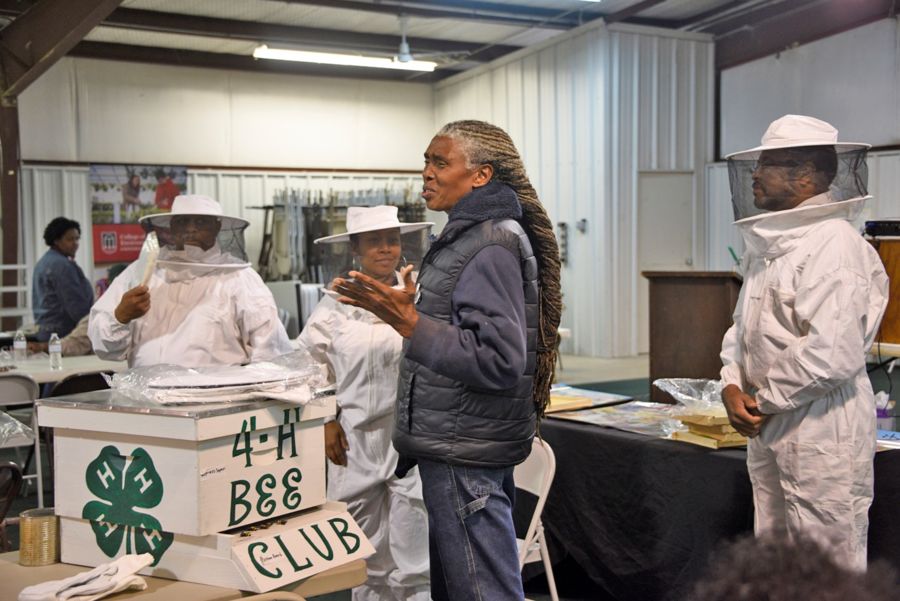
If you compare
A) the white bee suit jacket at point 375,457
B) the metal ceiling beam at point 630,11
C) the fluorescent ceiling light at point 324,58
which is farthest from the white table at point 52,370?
the metal ceiling beam at point 630,11

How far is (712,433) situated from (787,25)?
30.4 ft

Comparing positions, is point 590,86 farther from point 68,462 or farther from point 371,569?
point 68,462

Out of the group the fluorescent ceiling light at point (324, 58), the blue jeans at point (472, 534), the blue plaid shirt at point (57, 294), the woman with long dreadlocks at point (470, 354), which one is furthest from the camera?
the fluorescent ceiling light at point (324, 58)

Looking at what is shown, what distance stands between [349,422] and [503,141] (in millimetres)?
1325

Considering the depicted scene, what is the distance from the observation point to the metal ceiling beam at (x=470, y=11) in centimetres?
1098

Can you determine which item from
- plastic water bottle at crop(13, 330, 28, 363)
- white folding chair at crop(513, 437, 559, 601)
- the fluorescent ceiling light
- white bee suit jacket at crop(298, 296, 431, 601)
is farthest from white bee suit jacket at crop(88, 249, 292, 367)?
the fluorescent ceiling light

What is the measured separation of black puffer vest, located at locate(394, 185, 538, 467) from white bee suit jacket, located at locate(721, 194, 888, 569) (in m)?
0.75

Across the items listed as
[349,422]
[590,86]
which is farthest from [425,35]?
[349,422]

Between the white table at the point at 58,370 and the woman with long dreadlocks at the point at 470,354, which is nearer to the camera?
the woman with long dreadlocks at the point at 470,354

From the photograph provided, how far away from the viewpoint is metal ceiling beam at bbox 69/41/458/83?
41.2ft

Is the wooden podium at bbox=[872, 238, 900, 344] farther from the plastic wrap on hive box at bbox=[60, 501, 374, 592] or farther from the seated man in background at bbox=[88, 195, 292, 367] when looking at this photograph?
the plastic wrap on hive box at bbox=[60, 501, 374, 592]

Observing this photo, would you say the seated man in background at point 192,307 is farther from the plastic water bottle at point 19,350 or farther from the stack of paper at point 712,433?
the plastic water bottle at point 19,350

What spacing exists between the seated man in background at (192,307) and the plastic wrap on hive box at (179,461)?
4.59 feet

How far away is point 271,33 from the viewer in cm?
1211
